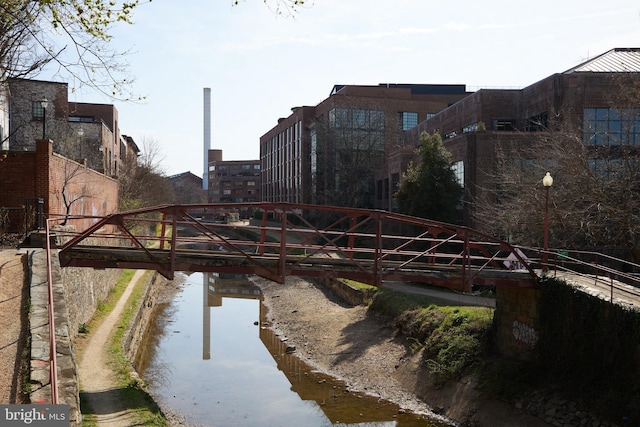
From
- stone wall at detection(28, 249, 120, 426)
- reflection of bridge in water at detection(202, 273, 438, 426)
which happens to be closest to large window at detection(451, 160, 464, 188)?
reflection of bridge in water at detection(202, 273, 438, 426)

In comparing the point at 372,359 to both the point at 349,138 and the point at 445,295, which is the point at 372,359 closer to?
the point at 445,295

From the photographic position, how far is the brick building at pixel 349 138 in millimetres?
53188

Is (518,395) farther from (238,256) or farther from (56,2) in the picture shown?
(56,2)

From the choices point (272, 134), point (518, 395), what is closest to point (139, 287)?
point (518, 395)

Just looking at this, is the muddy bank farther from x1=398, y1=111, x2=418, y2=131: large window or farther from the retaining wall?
x1=398, y1=111, x2=418, y2=131: large window

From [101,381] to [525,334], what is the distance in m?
12.1

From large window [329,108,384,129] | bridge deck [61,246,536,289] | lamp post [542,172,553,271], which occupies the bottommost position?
bridge deck [61,246,536,289]

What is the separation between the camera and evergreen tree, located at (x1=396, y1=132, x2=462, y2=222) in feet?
104

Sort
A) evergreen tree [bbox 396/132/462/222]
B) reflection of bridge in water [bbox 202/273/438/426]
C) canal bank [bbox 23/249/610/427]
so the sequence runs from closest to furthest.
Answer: canal bank [bbox 23/249/610/427], reflection of bridge in water [bbox 202/273/438/426], evergreen tree [bbox 396/132/462/222]

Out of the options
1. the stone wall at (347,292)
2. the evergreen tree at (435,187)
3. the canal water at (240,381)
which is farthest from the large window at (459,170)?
the canal water at (240,381)

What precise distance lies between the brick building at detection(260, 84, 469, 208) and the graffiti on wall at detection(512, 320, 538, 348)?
3380 centimetres

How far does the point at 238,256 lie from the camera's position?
14.8 m

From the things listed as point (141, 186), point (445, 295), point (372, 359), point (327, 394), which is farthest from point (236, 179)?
point (327, 394)

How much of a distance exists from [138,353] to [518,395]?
49.7 ft
